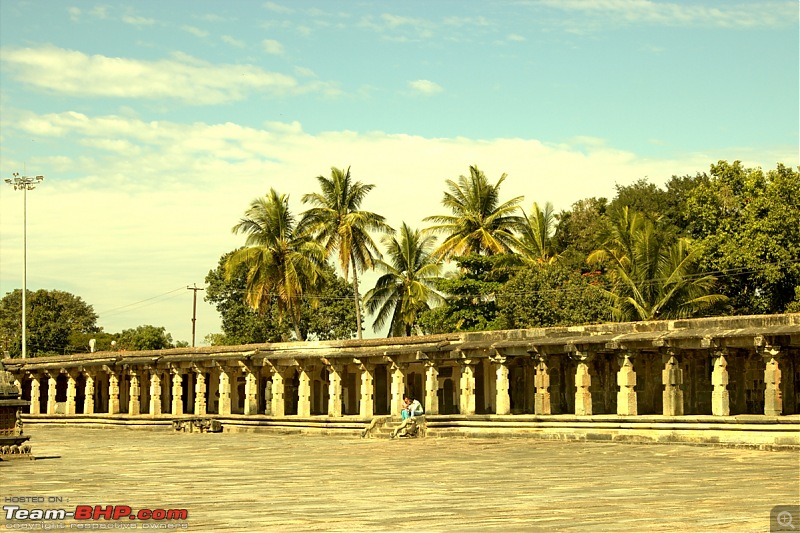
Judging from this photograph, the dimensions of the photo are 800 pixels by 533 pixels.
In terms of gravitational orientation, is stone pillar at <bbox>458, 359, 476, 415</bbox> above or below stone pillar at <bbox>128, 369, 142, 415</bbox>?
above

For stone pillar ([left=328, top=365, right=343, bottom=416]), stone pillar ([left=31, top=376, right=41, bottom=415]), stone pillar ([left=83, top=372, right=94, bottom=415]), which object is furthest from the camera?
stone pillar ([left=31, top=376, right=41, bottom=415])

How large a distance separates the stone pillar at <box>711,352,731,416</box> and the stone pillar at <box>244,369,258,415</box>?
20.5 meters

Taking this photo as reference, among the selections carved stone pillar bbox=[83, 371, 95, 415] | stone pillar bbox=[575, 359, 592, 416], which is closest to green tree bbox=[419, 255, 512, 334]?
carved stone pillar bbox=[83, 371, 95, 415]

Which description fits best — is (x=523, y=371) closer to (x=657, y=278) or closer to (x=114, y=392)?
(x=657, y=278)

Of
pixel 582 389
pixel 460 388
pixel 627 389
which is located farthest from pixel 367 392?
pixel 627 389

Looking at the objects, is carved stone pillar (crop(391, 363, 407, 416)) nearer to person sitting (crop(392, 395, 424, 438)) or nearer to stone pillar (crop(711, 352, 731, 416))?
person sitting (crop(392, 395, 424, 438))

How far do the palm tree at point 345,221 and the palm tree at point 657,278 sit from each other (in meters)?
14.9

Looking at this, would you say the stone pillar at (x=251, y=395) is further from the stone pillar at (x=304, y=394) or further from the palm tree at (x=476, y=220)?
the palm tree at (x=476, y=220)

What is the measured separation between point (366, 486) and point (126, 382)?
134 ft

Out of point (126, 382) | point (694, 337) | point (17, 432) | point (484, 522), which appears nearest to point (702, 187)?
point (694, 337)

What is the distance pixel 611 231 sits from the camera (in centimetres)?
5088

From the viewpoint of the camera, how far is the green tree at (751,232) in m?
45.1

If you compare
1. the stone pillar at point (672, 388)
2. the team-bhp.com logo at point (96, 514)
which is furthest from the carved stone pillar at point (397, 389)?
the team-bhp.com logo at point (96, 514)

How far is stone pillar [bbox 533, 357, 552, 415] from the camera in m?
32.2
